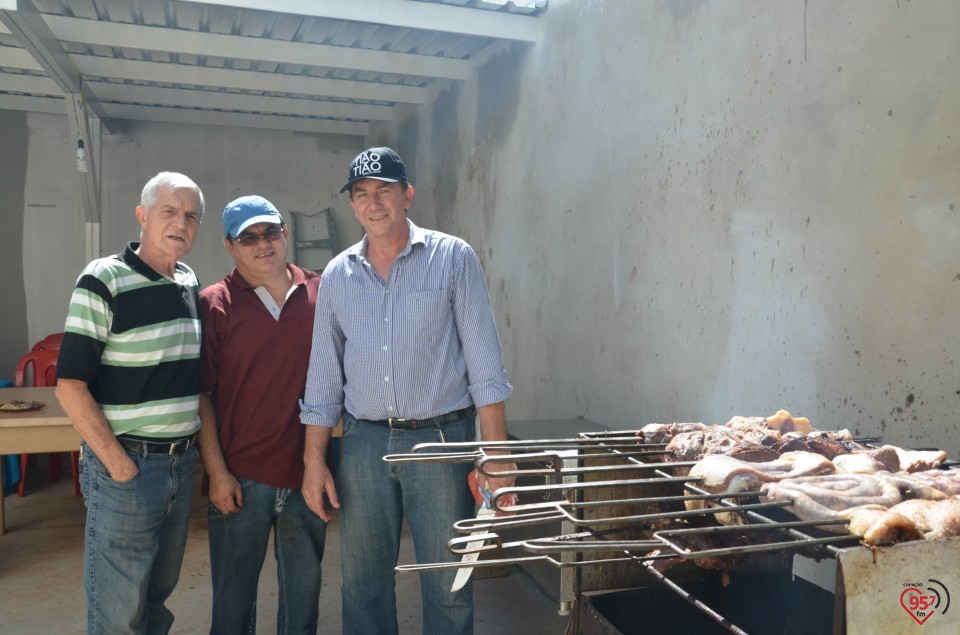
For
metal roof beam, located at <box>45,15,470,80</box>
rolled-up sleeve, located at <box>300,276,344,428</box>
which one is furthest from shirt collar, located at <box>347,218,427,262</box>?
metal roof beam, located at <box>45,15,470,80</box>

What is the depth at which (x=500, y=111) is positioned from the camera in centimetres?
571

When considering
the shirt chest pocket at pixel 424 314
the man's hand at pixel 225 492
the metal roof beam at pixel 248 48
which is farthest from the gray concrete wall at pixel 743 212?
the man's hand at pixel 225 492

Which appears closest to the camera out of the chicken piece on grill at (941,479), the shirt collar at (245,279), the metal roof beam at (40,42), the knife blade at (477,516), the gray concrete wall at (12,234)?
the chicken piece on grill at (941,479)

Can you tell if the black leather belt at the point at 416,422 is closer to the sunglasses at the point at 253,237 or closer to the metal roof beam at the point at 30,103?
the sunglasses at the point at 253,237

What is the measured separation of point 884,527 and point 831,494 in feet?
0.63

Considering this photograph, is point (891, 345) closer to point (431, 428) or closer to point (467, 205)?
point (431, 428)

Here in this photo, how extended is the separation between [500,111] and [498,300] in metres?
1.49

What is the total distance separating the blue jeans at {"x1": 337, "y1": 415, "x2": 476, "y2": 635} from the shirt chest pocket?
1.11 feet

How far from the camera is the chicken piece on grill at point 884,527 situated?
4.18 feet

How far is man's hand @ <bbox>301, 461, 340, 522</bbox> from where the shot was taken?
8.92 ft

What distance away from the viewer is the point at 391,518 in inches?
105

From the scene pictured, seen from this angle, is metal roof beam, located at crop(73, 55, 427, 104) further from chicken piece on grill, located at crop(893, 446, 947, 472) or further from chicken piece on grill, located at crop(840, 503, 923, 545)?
chicken piece on grill, located at crop(840, 503, 923, 545)

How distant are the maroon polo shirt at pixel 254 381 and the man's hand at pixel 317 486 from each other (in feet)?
0.43

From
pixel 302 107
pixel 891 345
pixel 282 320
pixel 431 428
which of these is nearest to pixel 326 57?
pixel 302 107
